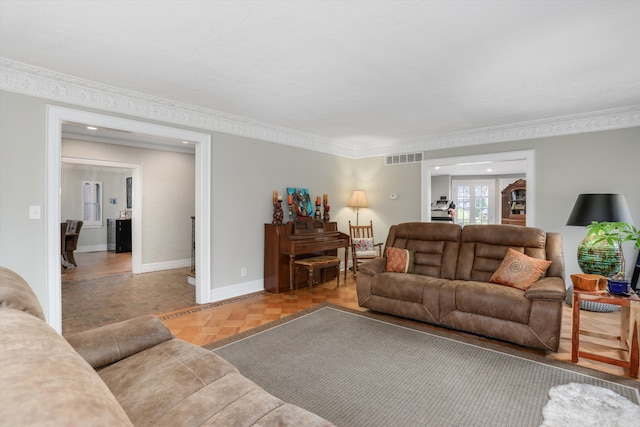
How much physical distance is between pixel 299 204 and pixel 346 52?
2946 mm

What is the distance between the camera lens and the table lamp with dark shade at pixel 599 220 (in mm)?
2771

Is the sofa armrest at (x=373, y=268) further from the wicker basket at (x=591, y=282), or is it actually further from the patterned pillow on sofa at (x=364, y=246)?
the wicker basket at (x=591, y=282)

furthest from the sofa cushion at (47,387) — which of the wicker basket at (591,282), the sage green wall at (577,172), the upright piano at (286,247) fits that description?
the sage green wall at (577,172)

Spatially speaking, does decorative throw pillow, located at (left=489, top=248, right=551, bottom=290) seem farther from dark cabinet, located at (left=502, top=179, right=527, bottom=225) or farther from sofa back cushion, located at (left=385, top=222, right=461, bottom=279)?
dark cabinet, located at (left=502, top=179, right=527, bottom=225)

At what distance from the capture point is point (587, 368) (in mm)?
2510

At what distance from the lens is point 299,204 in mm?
5219

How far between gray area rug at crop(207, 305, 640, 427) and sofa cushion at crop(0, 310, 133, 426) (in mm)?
1561

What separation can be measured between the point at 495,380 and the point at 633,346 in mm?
1072

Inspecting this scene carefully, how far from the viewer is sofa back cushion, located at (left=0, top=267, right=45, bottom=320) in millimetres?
1138

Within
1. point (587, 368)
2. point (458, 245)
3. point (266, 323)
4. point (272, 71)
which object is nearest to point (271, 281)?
point (266, 323)

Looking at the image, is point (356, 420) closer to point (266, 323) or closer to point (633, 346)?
point (266, 323)

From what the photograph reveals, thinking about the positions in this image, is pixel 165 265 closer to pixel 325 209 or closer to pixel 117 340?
pixel 325 209

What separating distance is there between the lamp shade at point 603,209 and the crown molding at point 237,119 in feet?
3.94

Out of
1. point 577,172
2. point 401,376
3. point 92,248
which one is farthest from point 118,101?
point 92,248
